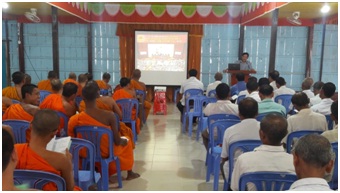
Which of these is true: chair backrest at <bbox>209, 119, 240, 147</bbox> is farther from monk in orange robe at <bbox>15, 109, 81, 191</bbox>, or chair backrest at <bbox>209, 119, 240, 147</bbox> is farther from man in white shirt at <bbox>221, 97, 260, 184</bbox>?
monk in orange robe at <bbox>15, 109, 81, 191</bbox>

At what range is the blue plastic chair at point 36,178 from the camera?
1890mm

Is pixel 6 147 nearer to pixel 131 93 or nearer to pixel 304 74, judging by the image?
pixel 131 93

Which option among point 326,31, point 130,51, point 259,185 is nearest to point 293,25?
point 326,31

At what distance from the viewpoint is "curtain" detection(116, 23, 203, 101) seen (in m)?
9.21

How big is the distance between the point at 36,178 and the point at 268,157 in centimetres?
133

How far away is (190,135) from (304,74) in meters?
5.75

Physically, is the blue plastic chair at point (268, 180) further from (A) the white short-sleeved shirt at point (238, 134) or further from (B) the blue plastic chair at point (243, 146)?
(A) the white short-sleeved shirt at point (238, 134)

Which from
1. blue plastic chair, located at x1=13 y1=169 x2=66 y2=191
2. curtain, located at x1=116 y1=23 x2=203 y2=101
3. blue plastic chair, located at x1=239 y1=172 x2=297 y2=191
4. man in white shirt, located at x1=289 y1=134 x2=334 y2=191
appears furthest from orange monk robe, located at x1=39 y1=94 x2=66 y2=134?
curtain, located at x1=116 y1=23 x2=203 y2=101

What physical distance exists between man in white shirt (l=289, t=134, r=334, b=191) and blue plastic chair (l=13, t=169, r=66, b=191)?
122 centimetres

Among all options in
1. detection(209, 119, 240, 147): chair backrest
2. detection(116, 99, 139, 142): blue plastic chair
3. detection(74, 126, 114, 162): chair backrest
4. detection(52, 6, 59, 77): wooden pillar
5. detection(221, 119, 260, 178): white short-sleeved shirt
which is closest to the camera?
detection(221, 119, 260, 178): white short-sleeved shirt

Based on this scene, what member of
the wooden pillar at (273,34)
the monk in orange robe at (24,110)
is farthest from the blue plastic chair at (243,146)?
the wooden pillar at (273,34)

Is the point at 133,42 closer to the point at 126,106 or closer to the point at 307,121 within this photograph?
the point at 126,106

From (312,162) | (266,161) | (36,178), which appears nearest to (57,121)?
(36,178)

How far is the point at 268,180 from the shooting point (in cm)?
192
